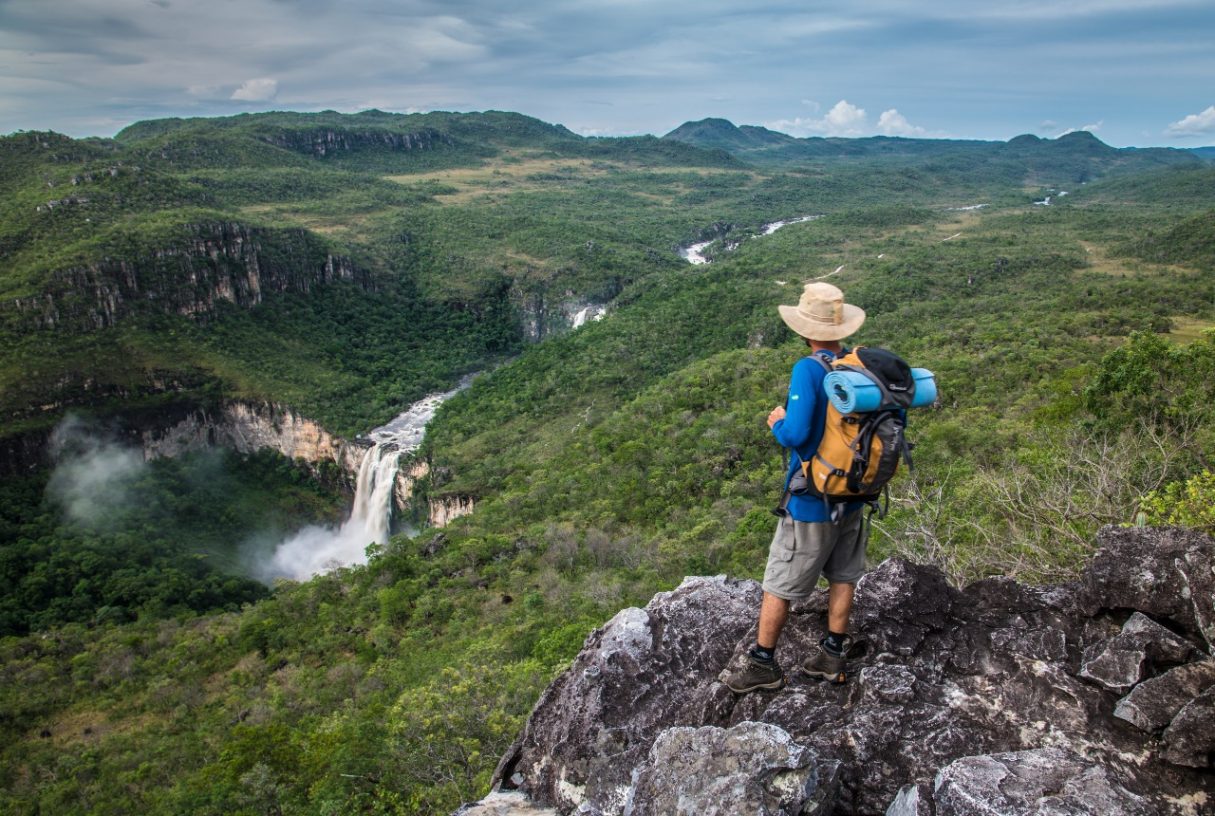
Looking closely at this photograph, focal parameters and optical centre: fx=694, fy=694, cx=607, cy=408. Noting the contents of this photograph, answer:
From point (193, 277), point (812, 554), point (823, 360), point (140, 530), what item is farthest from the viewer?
point (193, 277)

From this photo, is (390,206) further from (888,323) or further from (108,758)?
(108,758)

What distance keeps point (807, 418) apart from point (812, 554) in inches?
43.7

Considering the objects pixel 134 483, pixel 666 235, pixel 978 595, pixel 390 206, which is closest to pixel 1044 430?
pixel 978 595

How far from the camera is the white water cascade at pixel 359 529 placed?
55.1 meters

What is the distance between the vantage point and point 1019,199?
161750mm

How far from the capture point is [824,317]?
207 inches

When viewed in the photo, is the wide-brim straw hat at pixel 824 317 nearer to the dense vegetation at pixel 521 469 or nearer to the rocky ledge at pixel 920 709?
the rocky ledge at pixel 920 709

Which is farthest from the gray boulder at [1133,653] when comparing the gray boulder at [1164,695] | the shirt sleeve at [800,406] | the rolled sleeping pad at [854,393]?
the shirt sleeve at [800,406]

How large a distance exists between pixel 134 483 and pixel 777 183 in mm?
177733

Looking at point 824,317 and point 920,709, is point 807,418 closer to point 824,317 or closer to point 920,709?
point 824,317

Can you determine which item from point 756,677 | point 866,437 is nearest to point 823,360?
point 866,437

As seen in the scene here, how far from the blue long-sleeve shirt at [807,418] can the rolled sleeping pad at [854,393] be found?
0.11m

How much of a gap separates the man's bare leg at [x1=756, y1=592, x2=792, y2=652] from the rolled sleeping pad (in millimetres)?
1720

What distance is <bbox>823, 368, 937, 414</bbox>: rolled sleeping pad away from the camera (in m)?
4.61
